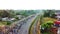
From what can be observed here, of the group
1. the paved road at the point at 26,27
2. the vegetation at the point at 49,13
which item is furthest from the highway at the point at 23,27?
the vegetation at the point at 49,13

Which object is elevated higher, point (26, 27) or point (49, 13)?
point (49, 13)

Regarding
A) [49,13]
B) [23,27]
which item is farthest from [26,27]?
[49,13]

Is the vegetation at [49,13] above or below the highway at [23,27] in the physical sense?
above

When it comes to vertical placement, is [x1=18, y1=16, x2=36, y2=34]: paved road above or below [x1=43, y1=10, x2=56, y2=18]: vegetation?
below

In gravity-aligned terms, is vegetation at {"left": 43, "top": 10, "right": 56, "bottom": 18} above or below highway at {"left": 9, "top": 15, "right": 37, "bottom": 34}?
above

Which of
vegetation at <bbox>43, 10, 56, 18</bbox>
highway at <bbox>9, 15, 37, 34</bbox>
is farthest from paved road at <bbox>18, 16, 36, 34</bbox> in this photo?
vegetation at <bbox>43, 10, 56, 18</bbox>

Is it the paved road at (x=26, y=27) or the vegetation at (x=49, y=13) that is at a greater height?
the vegetation at (x=49, y=13)

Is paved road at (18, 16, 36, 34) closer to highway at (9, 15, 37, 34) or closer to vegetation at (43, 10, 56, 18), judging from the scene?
highway at (9, 15, 37, 34)

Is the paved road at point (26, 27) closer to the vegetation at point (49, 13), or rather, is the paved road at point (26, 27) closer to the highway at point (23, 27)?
the highway at point (23, 27)

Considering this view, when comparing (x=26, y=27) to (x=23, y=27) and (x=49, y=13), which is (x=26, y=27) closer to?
(x=23, y=27)
